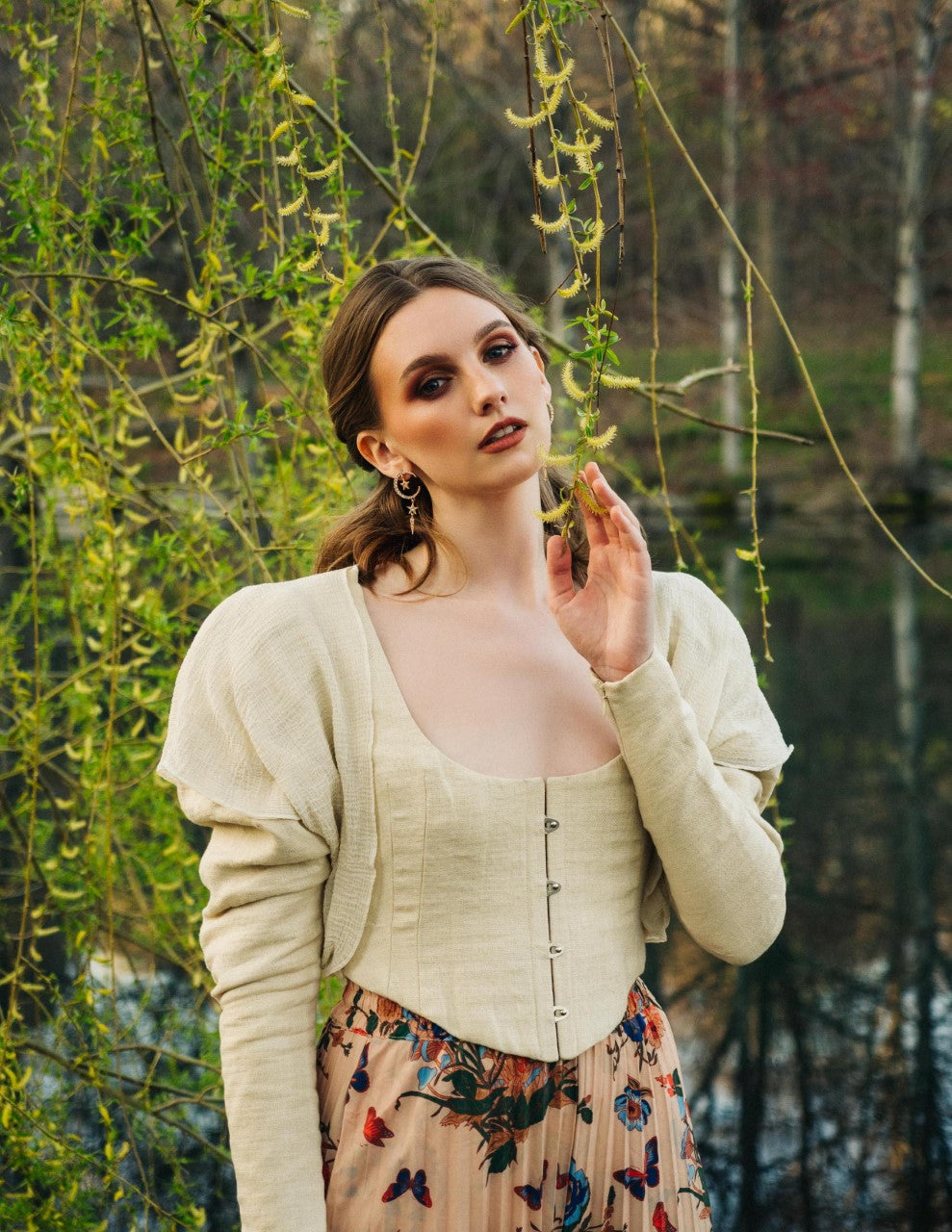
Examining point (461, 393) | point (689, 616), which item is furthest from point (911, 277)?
point (461, 393)

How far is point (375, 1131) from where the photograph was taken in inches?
51.4

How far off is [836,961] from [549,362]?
281cm

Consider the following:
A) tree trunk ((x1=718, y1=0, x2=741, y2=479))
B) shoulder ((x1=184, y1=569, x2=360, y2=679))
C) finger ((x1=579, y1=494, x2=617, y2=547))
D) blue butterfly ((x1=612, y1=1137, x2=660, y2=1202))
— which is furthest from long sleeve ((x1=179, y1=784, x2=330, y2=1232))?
tree trunk ((x1=718, y1=0, x2=741, y2=479))

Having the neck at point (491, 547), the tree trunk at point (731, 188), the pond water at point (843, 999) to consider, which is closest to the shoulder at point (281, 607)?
the neck at point (491, 547)

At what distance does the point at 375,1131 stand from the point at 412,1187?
6 cm

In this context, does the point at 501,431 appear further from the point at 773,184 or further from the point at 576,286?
the point at 773,184

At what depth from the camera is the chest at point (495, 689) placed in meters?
1.36

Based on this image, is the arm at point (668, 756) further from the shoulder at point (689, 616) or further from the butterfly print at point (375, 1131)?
the butterfly print at point (375, 1131)

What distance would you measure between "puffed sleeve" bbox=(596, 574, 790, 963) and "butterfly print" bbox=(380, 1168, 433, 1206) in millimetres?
Result: 379

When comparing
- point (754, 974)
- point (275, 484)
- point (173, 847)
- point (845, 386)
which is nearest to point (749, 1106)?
point (754, 974)

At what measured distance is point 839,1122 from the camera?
3045mm

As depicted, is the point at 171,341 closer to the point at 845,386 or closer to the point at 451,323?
the point at 451,323

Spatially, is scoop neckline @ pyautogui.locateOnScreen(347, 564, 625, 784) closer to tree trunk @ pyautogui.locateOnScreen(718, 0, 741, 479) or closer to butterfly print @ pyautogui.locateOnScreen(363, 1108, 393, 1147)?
butterfly print @ pyautogui.locateOnScreen(363, 1108, 393, 1147)

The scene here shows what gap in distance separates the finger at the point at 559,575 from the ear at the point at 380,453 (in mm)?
251
